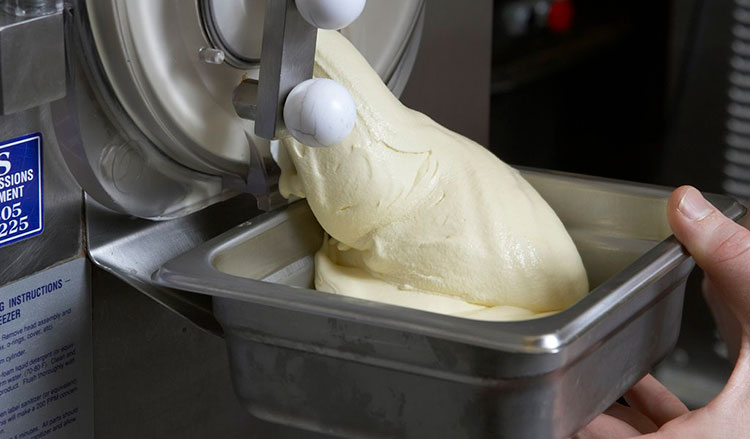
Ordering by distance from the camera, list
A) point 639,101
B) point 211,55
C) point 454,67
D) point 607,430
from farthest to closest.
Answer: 1. point 639,101
2. point 454,67
3. point 607,430
4. point 211,55

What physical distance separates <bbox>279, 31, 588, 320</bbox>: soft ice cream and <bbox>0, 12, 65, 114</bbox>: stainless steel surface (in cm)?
17

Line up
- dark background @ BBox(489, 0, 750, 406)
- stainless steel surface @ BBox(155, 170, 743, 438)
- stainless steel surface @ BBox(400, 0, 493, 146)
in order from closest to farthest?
1. stainless steel surface @ BBox(155, 170, 743, 438)
2. stainless steel surface @ BBox(400, 0, 493, 146)
3. dark background @ BBox(489, 0, 750, 406)

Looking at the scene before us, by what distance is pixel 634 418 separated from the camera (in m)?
1.08

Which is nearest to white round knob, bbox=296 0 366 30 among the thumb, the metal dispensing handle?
the metal dispensing handle

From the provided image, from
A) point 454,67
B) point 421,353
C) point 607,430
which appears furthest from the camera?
point 454,67

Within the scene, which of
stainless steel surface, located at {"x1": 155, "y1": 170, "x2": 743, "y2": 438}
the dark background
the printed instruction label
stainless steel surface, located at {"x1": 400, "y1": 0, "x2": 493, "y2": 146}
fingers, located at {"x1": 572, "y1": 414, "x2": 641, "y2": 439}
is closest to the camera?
stainless steel surface, located at {"x1": 155, "y1": 170, "x2": 743, "y2": 438}

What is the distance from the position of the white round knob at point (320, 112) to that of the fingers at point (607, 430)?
1.42 feet

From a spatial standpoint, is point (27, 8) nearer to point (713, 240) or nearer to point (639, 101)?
point (713, 240)

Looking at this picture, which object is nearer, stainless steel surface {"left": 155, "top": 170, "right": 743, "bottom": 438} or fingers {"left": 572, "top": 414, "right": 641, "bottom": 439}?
stainless steel surface {"left": 155, "top": 170, "right": 743, "bottom": 438}

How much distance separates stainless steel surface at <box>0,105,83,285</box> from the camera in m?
0.73

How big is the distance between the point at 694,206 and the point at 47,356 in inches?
18.4

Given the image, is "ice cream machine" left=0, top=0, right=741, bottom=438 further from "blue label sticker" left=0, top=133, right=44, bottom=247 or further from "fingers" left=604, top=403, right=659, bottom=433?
"fingers" left=604, top=403, right=659, bottom=433

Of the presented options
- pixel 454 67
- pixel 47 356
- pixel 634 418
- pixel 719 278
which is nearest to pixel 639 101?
pixel 454 67

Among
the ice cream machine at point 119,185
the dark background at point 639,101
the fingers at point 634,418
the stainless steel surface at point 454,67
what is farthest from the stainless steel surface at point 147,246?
the dark background at point 639,101
